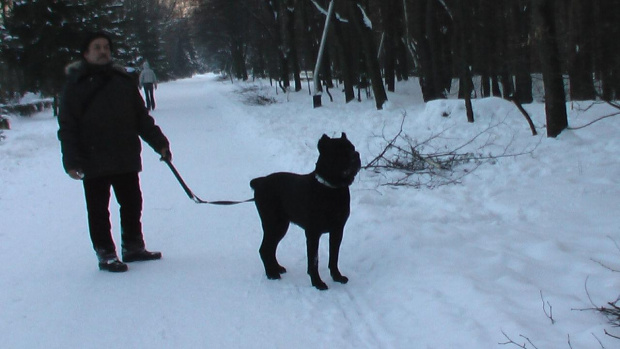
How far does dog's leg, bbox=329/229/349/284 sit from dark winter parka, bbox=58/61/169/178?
6.42 ft

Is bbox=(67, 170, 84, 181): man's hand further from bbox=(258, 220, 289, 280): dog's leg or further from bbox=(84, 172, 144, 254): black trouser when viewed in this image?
bbox=(258, 220, 289, 280): dog's leg

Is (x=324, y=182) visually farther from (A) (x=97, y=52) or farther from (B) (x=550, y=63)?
(B) (x=550, y=63)

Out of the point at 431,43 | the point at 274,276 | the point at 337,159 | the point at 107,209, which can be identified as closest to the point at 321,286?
the point at 274,276

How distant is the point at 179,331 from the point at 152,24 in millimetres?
65515

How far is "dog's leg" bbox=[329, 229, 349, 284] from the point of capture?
4.21 m

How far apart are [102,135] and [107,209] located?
676 millimetres

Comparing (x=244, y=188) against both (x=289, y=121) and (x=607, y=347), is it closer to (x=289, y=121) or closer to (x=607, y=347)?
(x=607, y=347)

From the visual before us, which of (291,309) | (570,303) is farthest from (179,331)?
(570,303)

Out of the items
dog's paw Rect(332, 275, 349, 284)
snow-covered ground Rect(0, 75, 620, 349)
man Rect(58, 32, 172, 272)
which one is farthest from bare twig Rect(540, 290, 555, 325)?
man Rect(58, 32, 172, 272)

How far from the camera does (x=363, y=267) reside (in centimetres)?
Result: 470

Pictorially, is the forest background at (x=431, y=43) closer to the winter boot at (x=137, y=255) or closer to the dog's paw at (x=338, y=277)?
the dog's paw at (x=338, y=277)

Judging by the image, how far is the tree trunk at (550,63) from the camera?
9.40 meters

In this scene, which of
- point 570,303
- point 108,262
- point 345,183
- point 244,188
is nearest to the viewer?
point 570,303

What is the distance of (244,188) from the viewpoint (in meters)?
8.13
